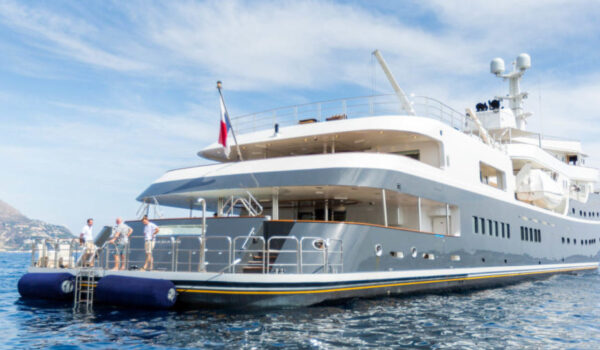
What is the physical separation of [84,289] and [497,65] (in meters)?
26.5

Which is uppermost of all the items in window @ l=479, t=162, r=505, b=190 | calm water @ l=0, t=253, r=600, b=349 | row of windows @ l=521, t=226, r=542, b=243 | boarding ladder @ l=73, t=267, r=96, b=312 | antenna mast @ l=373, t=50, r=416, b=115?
antenna mast @ l=373, t=50, r=416, b=115

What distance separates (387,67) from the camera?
18250 mm

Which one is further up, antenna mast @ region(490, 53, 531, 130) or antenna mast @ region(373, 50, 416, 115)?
antenna mast @ region(490, 53, 531, 130)

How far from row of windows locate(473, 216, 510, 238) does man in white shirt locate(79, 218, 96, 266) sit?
13.0 meters

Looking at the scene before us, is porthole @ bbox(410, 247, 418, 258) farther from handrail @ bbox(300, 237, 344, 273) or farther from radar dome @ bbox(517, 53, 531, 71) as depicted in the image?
radar dome @ bbox(517, 53, 531, 71)

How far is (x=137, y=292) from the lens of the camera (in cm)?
1084

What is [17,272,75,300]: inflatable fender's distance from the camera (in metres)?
12.3

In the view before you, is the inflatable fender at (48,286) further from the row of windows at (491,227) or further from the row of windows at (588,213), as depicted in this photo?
the row of windows at (588,213)

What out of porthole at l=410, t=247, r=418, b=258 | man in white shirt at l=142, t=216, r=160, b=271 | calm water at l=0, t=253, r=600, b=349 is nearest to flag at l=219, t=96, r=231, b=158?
man in white shirt at l=142, t=216, r=160, b=271

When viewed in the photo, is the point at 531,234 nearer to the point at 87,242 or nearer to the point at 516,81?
the point at 516,81

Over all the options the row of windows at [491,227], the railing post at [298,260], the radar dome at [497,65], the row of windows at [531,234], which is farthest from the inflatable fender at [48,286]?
the radar dome at [497,65]

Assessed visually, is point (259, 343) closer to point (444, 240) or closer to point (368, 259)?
point (368, 259)

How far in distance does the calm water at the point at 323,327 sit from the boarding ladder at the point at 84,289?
39 centimetres

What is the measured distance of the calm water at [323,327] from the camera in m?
8.21
